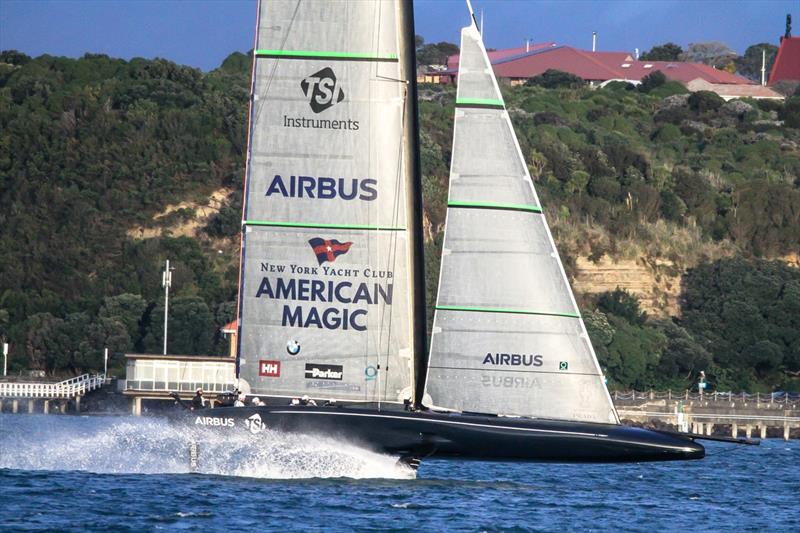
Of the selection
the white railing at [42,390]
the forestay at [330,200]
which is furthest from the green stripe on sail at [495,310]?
the white railing at [42,390]

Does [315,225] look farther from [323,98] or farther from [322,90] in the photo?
[322,90]

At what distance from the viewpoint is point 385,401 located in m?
25.0

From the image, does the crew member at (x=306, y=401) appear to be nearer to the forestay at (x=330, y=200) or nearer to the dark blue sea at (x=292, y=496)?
the forestay at (x=330, y=200)

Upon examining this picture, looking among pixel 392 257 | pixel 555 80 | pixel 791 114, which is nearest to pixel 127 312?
pixel 392 257

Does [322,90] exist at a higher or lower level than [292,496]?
higher

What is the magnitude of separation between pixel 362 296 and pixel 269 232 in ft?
6.07

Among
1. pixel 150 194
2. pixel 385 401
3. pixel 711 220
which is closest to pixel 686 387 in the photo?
pixel 711 220

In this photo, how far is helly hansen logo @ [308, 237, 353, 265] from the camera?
25.1 m

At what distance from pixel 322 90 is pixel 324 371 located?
457cm

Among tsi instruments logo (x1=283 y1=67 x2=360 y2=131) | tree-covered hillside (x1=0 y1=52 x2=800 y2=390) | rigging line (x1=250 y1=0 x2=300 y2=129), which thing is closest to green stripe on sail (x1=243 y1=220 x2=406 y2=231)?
tsi instruments logo (x1=283 y1=67 x2=360 y2=131)

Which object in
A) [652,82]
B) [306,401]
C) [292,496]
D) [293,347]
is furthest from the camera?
[652,82]

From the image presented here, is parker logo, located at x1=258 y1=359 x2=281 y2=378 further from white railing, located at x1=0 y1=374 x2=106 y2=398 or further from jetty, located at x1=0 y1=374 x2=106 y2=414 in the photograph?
white railing, located at x1=0 y1=374 x2=106 y2=398

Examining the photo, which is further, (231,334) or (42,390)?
(231,334)

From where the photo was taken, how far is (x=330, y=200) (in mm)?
25125
